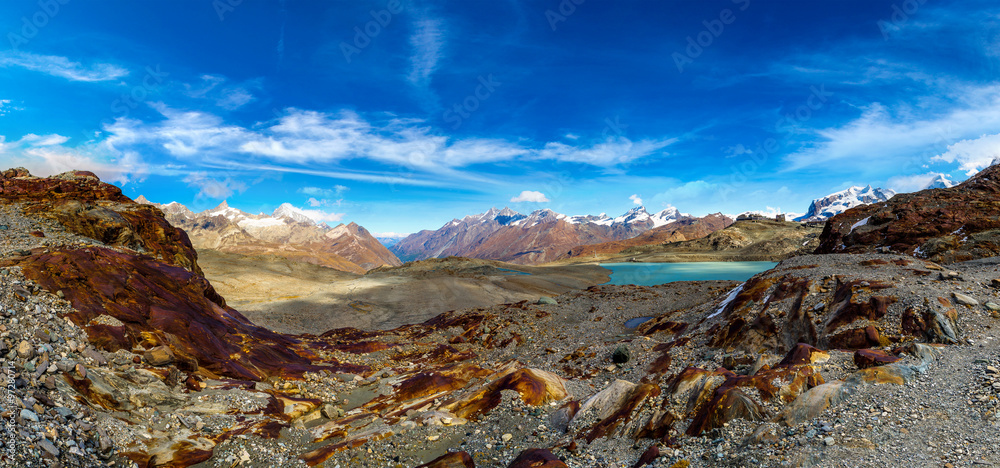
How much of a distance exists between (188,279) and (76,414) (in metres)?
13.9

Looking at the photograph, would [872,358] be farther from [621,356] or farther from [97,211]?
[97,211]

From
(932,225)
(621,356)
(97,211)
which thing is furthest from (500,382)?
(932,225)

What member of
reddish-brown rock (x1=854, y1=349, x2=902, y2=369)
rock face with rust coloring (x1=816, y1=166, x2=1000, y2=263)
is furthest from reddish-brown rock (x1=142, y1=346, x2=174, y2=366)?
rock face with rust coloring (x1=816, y1=166, x2=1000, y2=263)

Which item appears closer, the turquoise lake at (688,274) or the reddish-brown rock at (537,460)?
the reddish-brown rock at (537,460)

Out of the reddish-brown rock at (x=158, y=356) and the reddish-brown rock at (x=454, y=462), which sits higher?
the reddish-brown rock at (x=158, y=356)

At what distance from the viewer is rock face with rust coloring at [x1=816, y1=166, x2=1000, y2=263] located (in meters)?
19.0

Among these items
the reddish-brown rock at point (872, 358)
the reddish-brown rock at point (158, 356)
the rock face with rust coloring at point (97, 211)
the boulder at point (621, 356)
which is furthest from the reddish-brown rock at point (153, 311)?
the reddish-brown rock at point (872, 358)

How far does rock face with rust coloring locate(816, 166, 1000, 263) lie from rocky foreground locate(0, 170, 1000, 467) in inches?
152

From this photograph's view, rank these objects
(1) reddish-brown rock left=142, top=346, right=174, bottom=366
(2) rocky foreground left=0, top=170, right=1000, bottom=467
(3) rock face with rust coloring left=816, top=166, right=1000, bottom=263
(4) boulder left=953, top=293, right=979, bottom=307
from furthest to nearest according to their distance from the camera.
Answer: (3) rock face with rust coloring left=816, top=166, right=1000, bottom=263, (1) reddish-brown rock left=142, top=346, right=174, bottom=366, (4) boulder left=953, top=293, right=979, bottom=307, (2) rocky foreground left=0, top=170, right=1000, bottom=467

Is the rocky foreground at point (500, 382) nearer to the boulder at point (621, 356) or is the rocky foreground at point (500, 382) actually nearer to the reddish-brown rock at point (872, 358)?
the reddish-brown rock at point (872, 358)

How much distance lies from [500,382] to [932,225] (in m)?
26.6

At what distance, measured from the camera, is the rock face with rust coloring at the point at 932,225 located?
62.2ft

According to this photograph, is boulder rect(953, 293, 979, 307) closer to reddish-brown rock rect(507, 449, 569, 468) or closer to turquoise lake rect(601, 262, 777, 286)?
reddish-brown rock rect(507, 449, 569, 468)

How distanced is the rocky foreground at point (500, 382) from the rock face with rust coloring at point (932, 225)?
386 centimetres
